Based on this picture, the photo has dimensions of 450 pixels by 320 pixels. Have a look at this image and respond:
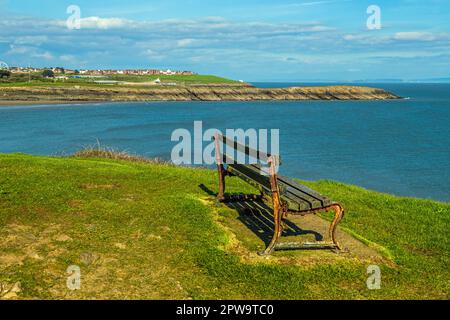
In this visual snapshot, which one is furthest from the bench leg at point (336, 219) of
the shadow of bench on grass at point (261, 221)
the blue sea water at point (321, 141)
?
the blue sea water at point (321, 141)

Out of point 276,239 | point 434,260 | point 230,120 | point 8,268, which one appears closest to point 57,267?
point 8,268

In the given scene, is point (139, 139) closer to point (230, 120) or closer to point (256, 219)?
point (230, 120)

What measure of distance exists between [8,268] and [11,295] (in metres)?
0.81

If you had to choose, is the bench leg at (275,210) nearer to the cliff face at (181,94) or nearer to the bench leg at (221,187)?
the bench leg at (221,187)

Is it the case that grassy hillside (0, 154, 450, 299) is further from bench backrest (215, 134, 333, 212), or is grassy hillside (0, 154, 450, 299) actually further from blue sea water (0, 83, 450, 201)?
blue sea water (0, 83, 450, 201)

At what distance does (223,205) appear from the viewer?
1102 centimetres

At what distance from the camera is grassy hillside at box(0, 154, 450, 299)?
267 inches

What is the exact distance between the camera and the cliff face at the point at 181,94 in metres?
119

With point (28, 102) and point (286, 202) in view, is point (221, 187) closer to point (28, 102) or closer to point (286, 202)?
Answer: point (286, 202)

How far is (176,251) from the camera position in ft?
26.2

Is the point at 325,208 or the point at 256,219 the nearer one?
the point at 325,208

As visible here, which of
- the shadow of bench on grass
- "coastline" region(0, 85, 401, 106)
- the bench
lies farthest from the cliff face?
the bench

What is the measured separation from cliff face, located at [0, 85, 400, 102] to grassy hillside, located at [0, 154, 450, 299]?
110188 millimetres

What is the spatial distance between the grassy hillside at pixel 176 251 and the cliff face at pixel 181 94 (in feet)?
362
